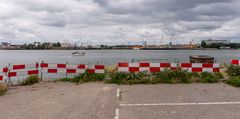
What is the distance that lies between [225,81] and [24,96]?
909 centimetres

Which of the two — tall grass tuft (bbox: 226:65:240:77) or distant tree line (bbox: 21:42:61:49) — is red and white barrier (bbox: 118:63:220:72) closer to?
tall grass tuft (bbox: 226:65:240:77)

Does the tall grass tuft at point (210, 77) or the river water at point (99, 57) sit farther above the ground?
the tall grass tuft at point (210, 77)

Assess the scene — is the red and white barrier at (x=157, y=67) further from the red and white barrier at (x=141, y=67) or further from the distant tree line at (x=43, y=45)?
the distant tree line at (x=43, y=45)

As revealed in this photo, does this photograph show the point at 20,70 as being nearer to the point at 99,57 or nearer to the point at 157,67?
the point at 157,67

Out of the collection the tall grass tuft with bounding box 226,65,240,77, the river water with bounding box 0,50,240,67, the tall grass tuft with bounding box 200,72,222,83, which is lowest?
the river water with bounding box 0,50,240,67

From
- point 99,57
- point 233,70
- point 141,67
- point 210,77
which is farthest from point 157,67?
point 99,57

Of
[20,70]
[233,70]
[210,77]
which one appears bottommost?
[210,77]

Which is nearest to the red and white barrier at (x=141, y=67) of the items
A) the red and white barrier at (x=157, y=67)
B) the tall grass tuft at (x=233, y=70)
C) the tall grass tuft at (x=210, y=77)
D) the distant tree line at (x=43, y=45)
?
the red and white barrier at (x=157, y=67)

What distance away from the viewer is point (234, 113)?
18.9 ft

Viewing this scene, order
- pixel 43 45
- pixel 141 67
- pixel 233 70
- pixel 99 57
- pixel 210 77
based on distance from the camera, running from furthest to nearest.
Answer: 1. pixel 43 45
2. pixel 99 57
3. pixel 141 67
4. pixel 233 70
5. pixel 210 77

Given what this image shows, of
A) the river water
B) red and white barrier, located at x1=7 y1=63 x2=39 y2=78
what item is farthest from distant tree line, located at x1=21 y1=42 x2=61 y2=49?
red and white barrier, located at x1=7 y1=63 x2=39 y2=78

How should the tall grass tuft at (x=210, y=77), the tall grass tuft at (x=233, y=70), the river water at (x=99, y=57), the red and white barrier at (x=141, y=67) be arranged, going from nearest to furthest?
the tall grass tuft at (x=210, y=77) → the tall grass tuft at (x=233, y=70) → the red and white barrier at (x=141, y=67) → the river water at (x=99, y=57)

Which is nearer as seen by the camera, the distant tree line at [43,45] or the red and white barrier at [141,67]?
the red and white barrier at [141,67]

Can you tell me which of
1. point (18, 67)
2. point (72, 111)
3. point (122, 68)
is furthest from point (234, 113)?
point (18, 67)
